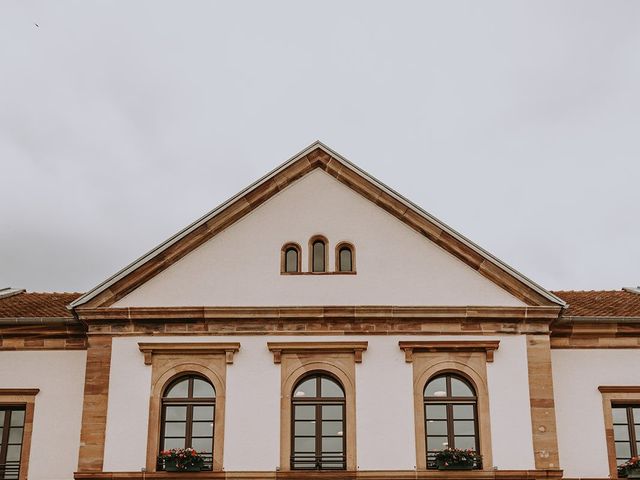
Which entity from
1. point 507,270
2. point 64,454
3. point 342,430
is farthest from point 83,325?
point 507,270

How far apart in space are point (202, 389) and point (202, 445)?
1.26 m

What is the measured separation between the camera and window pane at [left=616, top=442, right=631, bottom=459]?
929 inches

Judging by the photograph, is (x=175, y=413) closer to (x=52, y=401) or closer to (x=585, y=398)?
(x=52, y=401)

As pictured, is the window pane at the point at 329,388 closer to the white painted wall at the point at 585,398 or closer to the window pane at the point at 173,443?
the window pane at the point at 173,443

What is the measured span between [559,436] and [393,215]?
6.27 m

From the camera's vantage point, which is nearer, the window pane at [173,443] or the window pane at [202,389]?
the window pane at [173,443]

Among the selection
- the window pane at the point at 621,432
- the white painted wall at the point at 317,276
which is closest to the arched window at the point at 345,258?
the white painted wall at the point at 317,276

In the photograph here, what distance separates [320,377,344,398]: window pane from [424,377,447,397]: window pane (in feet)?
6.31

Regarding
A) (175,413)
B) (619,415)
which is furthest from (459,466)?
(175,413)

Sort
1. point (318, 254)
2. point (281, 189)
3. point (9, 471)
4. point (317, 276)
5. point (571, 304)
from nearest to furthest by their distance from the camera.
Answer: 1. point (9, 471)
2. point (317, 276)
3. point (318, 254)
4. point (281, 189)
5. point (571, 304)

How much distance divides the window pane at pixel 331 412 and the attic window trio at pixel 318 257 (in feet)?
10.3

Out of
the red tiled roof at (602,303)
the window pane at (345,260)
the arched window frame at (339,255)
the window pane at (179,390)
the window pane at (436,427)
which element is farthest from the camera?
the red tiled roof at (602,303)

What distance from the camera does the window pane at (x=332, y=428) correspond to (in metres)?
22.9

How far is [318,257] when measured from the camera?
2438 centimetres
